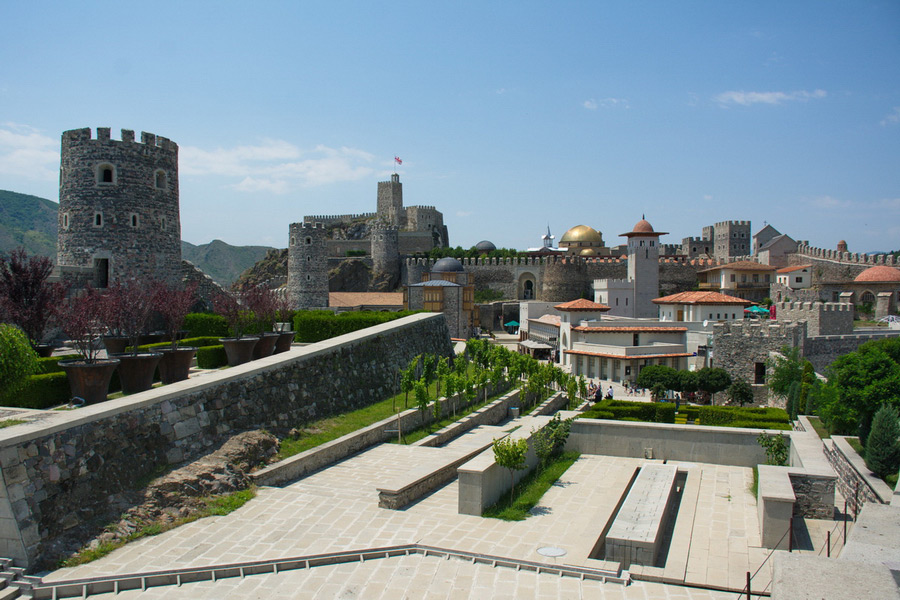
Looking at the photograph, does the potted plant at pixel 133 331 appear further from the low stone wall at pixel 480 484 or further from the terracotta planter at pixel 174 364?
the low stone wall at pixel 480 484

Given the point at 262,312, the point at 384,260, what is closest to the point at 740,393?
the point at 262,312

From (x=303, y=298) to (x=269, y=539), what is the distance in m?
23.7

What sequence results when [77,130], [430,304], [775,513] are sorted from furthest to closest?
[430,304], [77,130], [775,513]

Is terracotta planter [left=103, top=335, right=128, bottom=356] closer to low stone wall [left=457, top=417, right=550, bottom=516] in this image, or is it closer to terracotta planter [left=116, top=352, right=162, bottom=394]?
terracotta planter [left=116, top=352, right=162, bottom=394]

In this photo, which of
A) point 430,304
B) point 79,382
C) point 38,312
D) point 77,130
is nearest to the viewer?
point 79,382

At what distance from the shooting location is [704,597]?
6602 mm

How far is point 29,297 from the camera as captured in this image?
12.7 metres

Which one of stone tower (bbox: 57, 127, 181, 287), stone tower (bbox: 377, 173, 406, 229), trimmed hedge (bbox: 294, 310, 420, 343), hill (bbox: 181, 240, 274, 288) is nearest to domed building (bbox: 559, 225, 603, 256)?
stone tower (bbox: 377, 173, 406, 229)

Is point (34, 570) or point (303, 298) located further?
point (303, 298)

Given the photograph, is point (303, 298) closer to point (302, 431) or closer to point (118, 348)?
point (118, 348)

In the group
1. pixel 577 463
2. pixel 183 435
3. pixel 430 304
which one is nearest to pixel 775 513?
pixel 577 463

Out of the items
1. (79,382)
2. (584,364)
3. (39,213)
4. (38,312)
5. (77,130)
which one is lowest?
(584,364)

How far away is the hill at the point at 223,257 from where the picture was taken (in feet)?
426

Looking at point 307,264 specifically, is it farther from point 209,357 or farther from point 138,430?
point 138,430
